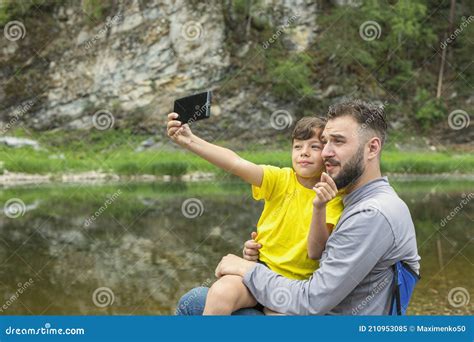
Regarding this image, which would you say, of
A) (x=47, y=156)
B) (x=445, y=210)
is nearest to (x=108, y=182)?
(x=47, y=156)

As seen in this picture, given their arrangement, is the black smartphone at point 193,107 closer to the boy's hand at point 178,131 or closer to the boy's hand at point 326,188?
the boy's hand at point 178,131

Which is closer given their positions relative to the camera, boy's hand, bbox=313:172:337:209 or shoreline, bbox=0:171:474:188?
boy's hand, bbox=313:172:337:209

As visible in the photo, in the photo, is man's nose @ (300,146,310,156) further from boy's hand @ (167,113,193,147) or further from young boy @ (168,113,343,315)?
boy's hand @ (167,113,193,147)

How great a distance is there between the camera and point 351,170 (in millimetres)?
2871

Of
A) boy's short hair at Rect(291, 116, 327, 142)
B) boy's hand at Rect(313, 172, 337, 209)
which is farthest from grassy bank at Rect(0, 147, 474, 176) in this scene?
boy's hand at Rect(313, 172, 337, 209)

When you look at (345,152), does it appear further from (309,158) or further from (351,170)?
(309,158)

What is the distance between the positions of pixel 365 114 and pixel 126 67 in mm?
31647

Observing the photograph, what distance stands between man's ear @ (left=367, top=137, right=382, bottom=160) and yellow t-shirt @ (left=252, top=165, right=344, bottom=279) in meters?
0.35

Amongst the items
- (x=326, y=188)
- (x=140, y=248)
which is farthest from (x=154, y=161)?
(x=326, y=188)

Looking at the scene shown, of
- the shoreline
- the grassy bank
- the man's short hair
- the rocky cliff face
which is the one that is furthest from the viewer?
the rocky cliff face

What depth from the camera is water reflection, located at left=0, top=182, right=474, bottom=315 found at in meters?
8.96

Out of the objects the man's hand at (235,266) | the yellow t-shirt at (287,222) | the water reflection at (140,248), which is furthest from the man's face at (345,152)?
the water reflection at (140,248)

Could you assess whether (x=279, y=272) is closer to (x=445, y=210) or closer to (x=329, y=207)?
(x=329, y=207)

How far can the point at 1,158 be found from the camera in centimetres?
2675
